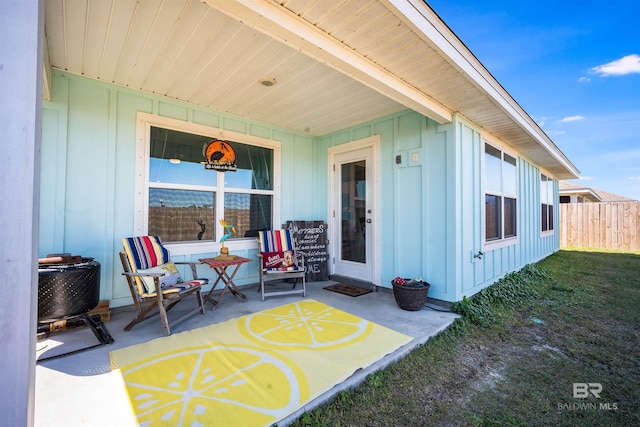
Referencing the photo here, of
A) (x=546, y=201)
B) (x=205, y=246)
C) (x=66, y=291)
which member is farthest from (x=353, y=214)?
(x=546, y=201)

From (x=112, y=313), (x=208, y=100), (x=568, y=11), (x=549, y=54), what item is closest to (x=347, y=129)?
(x=208, y=100)

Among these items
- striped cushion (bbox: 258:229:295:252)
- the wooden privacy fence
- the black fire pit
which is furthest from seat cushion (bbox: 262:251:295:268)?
the wooden privacy fence

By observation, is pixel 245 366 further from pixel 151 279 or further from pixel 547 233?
A: pixel 547 233

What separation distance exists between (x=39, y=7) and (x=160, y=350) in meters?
2.33

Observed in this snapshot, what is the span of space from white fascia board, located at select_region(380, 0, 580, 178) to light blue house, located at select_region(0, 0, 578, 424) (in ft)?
0.05

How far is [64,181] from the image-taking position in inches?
112

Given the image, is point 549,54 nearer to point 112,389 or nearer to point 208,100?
point 208,100

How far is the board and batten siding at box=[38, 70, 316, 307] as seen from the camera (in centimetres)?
279

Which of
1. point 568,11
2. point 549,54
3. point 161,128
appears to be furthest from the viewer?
point 549,54

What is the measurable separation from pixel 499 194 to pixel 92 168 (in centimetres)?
575

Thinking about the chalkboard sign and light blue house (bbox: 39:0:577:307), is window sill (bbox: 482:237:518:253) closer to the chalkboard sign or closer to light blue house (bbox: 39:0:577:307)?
light blue house (bbox: 39:0:577:307)

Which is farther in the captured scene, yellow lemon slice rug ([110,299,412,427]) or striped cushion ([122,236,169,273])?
striped cushion ([122,236,169,273])

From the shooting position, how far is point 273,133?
458 cm

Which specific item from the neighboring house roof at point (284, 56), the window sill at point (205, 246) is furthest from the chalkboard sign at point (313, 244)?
the neighboring house roof at point (284, 56)
